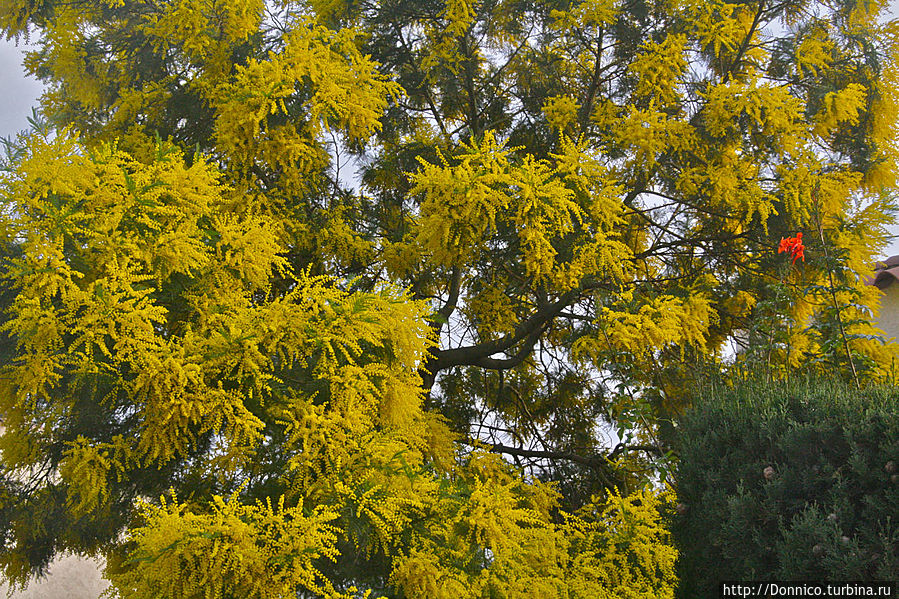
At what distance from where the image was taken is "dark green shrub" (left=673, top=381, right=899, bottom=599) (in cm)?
361

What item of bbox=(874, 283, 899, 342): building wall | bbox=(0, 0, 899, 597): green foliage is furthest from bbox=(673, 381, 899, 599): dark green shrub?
bbox=(874, 283, 899, 342): building wall

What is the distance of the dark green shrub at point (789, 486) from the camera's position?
3.61 meters

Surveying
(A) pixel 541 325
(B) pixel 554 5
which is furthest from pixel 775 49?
(A) pixel 541 325

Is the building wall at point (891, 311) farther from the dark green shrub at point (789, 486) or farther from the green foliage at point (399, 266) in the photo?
the dark green shrub at point (789, 486)

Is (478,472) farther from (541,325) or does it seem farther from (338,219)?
(338,219)

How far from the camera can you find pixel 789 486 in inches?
155

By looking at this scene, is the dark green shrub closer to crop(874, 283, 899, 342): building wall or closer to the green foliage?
the green foliage

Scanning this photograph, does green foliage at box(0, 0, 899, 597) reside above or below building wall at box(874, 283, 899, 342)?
below

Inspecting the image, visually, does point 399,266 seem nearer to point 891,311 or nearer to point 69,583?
point 69,583

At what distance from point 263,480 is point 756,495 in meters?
2.92

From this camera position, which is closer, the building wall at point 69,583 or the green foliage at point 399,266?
the green foliage at point 399,266

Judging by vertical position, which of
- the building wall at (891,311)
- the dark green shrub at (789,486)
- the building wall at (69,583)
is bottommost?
A: the building wall at (69,583)

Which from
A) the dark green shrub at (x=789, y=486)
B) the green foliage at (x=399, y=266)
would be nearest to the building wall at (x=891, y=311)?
the green foliage at (x=399, y=266)

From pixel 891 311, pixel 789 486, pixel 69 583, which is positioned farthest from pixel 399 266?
pixel 891 311
